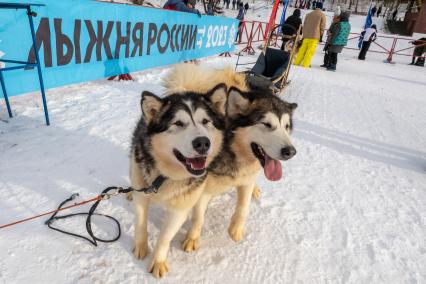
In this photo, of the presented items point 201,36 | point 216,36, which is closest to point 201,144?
point 201,36

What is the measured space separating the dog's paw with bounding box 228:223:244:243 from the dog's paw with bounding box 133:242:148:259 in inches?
26.5

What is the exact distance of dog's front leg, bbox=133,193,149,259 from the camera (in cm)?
190

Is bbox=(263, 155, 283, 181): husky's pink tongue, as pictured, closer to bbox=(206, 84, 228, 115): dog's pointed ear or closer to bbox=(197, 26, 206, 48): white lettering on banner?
bbox=(206, 84, 228, 115): dog's pointed ear

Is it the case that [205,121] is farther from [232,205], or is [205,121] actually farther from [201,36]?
[201,36]

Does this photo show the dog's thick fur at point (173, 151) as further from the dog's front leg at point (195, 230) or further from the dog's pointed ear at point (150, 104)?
the dog's front leg at point (195, 230)

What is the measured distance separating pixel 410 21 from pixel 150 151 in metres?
34.6

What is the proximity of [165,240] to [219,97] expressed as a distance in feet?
3.29

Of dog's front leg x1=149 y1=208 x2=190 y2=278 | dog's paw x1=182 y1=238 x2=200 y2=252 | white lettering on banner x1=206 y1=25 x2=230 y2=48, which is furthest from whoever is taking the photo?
white lettering on banner x1=206 y1=25 x2=230 y2=48

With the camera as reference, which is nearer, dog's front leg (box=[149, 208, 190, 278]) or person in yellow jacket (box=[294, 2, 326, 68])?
dog's front leg (box=[149, 208, 190, 278])

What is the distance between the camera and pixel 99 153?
10.1 feet

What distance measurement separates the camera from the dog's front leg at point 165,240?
1.83 m

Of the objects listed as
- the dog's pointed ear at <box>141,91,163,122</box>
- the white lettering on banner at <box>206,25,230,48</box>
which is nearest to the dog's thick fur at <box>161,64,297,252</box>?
the dog's pointed ear at <box>141,91,163,122</box>

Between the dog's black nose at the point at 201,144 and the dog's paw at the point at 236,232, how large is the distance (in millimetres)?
953

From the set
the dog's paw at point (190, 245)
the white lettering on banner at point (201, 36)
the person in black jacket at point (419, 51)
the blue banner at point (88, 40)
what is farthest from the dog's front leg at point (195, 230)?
the person in black jacket at point (419, 51)
